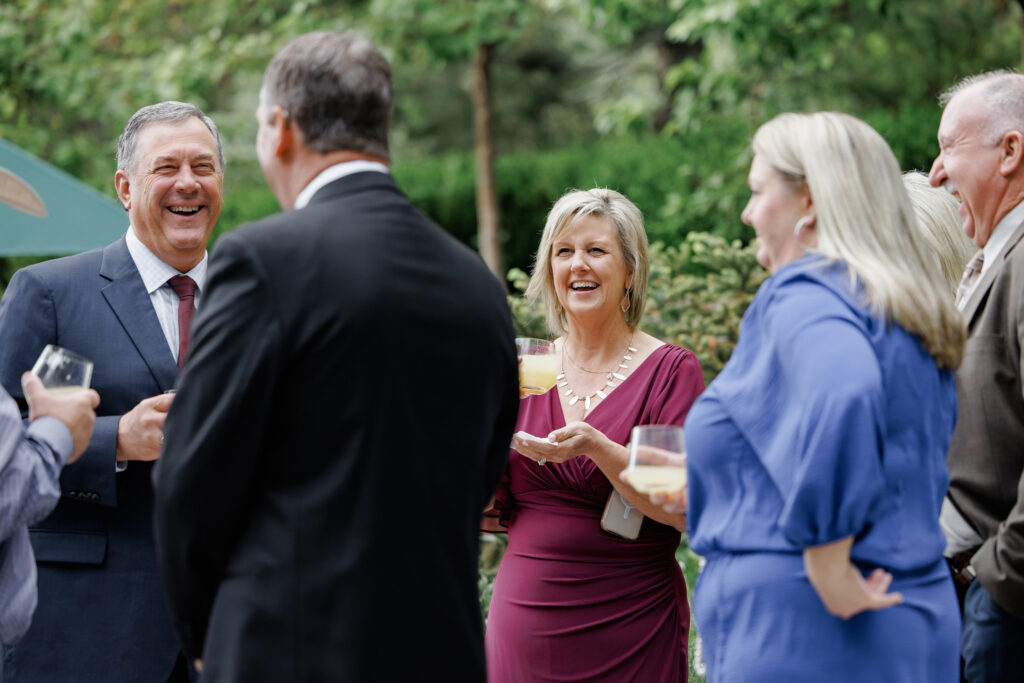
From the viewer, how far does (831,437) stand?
2.26m

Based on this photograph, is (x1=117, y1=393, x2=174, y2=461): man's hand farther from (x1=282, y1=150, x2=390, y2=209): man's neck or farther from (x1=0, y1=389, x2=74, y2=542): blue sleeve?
(x1=282, y1=150, x2=390, y2=209): man's neck

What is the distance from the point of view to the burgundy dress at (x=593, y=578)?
3707mm

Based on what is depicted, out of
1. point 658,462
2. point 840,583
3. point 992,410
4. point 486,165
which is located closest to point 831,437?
point 840,583

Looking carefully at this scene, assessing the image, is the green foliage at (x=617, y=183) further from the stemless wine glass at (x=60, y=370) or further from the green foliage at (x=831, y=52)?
the stemless wine glass at (x=60, y=370)

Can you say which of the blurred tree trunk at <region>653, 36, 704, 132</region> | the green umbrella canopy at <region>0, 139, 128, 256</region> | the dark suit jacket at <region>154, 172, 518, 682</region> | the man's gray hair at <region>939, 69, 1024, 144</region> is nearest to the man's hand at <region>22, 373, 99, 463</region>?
the dark suit jacket at <region>154, 172, 518, 682</region>

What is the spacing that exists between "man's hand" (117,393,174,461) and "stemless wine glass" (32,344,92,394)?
12.1 inches

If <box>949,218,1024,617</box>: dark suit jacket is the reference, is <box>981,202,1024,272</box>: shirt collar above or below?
above

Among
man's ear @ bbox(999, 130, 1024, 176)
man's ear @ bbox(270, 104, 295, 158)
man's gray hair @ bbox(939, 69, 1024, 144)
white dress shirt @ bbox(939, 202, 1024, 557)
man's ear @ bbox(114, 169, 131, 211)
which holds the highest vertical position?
man's gray hair @ bbox(939, 69, 1024, 144)

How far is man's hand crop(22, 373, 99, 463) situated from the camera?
271cm

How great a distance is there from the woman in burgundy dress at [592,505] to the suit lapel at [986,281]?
37.0 inches

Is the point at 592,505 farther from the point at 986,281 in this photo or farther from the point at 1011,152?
the point at 1011,152

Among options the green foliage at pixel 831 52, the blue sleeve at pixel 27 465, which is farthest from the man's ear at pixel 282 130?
the green foliage at pixel 831 52

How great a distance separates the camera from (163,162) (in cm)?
359

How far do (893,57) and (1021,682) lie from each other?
12220 mm
